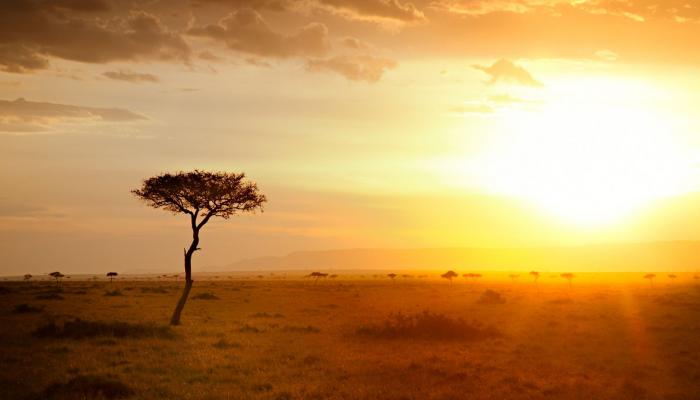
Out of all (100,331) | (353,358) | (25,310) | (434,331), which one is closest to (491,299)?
(434,331)

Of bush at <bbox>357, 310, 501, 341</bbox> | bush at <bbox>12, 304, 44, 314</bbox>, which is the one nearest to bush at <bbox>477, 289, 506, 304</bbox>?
bush at <bbox>357, 310, 501, 341</bbox>

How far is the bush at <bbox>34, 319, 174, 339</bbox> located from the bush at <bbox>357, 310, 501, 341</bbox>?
10.8 meters

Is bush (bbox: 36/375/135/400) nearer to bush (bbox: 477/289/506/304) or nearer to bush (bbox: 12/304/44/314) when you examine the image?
bush (bbox: 12/304/44/314)

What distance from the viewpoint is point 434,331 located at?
31.4 m

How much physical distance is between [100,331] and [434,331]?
17.5 metres

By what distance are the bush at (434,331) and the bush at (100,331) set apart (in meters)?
10.8

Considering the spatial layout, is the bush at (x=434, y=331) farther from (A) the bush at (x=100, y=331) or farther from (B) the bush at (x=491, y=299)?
(B) the bush at (x=491, y=299)

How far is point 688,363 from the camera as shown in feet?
75.9

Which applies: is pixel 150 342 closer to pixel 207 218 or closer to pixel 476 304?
pixel 207 218

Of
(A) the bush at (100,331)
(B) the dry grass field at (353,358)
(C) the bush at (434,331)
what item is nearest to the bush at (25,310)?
(B) the dry grass field at (353,358)

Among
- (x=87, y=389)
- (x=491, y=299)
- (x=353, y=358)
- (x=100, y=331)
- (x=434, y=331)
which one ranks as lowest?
(x=491, y=299)

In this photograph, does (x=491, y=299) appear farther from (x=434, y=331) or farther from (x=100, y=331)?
(x=100, y=331)

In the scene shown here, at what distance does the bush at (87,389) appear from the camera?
16.8 metres

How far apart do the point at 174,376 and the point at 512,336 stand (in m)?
18.6
